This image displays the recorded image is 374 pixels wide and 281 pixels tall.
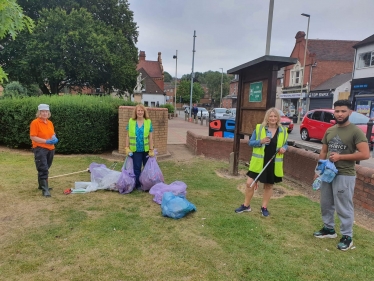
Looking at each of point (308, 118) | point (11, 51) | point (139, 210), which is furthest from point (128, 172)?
point (11, 51)

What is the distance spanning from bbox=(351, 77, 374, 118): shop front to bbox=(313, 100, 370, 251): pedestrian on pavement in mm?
23652

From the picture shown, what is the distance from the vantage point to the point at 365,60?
79.7 feet

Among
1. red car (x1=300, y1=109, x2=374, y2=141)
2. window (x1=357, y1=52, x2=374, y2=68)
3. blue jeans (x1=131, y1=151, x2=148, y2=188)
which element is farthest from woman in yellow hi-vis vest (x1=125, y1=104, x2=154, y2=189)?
window (x1=357, y1=52, x2=374, y2=68)

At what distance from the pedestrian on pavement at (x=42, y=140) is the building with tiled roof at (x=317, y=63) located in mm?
32509

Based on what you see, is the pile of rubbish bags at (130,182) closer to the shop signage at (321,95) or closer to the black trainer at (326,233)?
the black trainer at (326,233)

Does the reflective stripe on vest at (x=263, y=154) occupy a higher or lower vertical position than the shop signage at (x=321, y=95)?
lower

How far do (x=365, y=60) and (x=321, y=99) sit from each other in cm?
849

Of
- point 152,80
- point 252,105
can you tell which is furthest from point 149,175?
point 152,80

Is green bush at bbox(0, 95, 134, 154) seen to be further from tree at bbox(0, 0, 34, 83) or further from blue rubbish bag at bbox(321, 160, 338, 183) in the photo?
blue rubbish bag at bbox(321, 160, 338, 183)

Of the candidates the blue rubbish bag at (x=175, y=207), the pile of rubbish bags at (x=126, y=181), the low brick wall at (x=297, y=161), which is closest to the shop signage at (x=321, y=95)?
the low brick wall at (x=297, y=161)

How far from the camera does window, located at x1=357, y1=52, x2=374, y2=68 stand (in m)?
23.5

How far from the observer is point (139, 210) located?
425 cm

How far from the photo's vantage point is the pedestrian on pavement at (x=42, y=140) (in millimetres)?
4508

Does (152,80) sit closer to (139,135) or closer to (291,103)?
(291,103)
